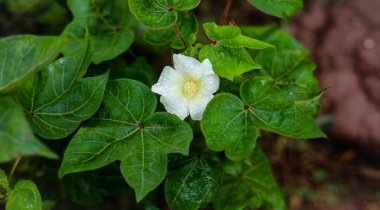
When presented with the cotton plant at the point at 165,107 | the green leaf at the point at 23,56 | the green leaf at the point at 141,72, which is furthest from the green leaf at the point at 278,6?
the green leaf at the point at 23,56

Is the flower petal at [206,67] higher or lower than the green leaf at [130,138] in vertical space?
higher

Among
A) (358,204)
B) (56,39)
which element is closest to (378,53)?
(358,204)

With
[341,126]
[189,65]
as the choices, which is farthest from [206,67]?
[341,126]

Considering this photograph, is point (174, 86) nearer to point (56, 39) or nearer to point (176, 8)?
point (176, 8)

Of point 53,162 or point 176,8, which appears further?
point 53,162

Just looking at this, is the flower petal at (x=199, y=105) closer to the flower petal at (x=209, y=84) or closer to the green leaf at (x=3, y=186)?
the flower petal at (x=209, y=84)

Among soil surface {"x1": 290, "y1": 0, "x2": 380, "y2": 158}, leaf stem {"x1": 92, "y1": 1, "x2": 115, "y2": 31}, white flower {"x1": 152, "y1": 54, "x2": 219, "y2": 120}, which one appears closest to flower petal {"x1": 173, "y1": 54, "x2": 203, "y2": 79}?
white flower {"x1": 152, "y1": 54, "x2": 219, "y2": 120}
